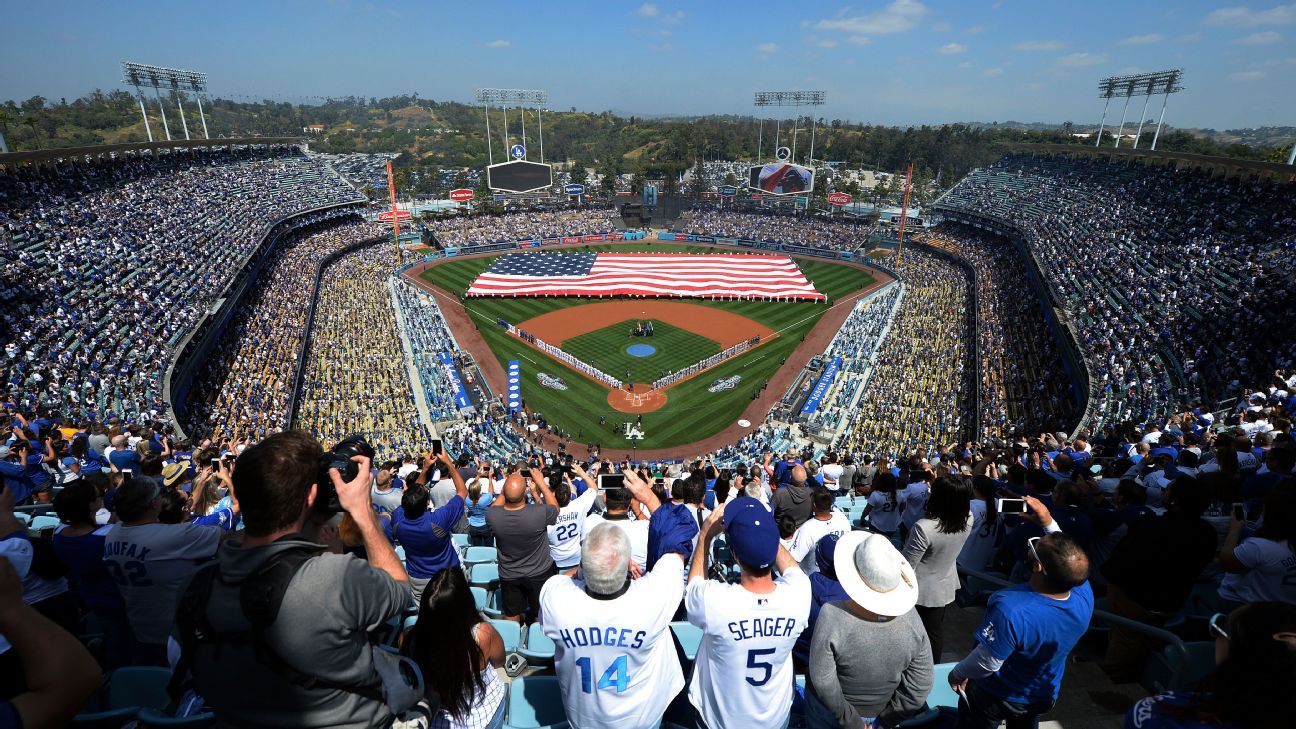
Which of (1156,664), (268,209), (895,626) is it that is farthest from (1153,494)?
(268,209)

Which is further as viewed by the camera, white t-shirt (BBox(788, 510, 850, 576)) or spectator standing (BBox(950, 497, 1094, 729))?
white t-shirt (BBox(788, 510, 850, 576))

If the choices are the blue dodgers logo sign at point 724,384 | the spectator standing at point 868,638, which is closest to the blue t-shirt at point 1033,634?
the spectator standing at point 868,638

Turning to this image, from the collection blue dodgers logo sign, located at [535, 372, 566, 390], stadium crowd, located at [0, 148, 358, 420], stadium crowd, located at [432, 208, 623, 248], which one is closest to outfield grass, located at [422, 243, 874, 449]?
blue dodgers logo sign, located at [535, 372, 566, 390]

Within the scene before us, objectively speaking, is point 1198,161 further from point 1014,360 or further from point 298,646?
point 298,646

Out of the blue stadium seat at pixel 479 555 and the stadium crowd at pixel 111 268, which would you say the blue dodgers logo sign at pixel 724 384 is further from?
the blue stadium seat at pixel 479 555

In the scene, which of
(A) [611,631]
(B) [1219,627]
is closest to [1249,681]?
(B) [1219,627]

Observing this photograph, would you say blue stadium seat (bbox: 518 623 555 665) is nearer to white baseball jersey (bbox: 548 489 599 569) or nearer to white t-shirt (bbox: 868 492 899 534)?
white baseball jersey (bbox: 548 489 599 569)

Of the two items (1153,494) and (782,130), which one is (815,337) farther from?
(782,130)
